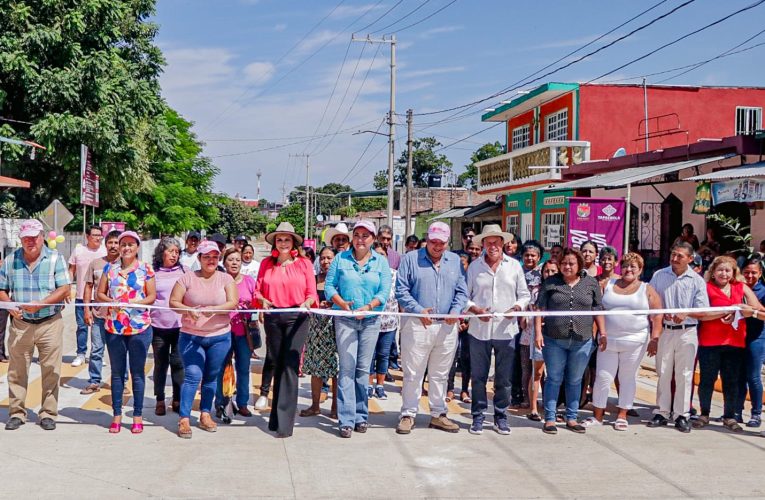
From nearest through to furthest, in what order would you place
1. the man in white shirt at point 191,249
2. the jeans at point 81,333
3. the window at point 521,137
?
the jeans at point 81,333, the man in white shirt at point 191,249, the window at point 521,137

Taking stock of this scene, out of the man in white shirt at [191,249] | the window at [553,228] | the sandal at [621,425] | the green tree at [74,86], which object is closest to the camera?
the sandal at [621,425]

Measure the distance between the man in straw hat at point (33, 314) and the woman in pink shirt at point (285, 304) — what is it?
1890 mm

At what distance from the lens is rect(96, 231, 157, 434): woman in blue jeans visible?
274 inches

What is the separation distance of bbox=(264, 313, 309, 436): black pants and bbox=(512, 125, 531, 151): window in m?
24.3

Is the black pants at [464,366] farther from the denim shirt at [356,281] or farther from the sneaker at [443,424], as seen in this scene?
the denim shirt at [356,281]

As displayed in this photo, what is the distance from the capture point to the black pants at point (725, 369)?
7.62m

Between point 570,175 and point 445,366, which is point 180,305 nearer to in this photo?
point 445,366

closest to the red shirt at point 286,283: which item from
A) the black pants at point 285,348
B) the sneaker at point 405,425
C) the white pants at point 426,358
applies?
the black pants at point 285,348

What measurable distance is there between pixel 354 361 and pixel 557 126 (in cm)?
2146

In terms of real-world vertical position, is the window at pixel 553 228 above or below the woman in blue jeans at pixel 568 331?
above

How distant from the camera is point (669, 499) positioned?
545 centimetres

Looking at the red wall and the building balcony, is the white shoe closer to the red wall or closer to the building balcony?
the building balcony

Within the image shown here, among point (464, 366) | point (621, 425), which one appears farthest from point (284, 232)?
point (621, 425)

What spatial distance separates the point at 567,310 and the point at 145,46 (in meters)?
26.3
